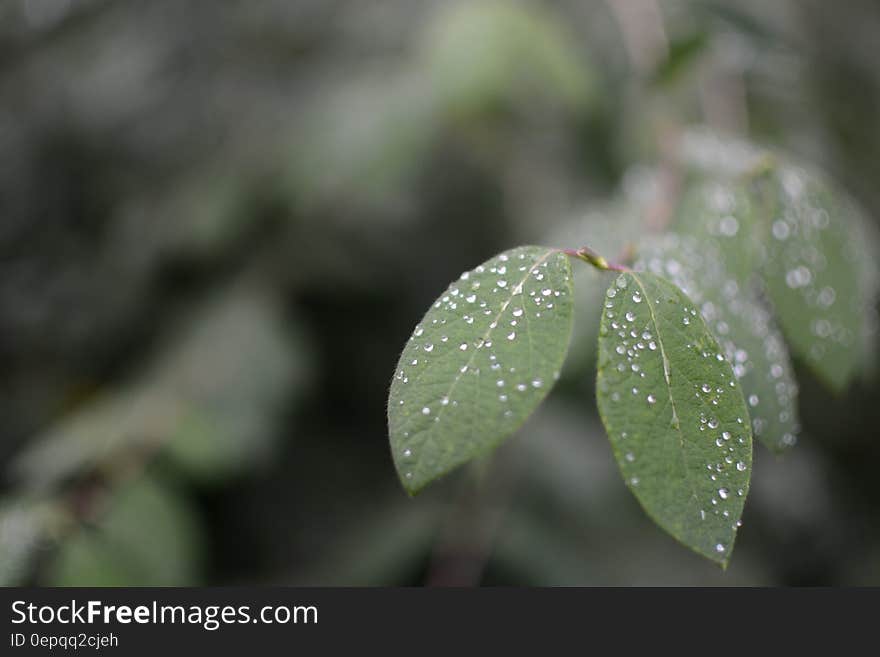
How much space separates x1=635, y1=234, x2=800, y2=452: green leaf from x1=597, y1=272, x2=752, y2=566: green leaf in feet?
0.35

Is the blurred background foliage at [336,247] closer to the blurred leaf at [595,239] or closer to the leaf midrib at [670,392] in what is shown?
the blurred leaf at [595,239]

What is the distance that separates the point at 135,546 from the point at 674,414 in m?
1.16

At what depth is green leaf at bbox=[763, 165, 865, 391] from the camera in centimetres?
88

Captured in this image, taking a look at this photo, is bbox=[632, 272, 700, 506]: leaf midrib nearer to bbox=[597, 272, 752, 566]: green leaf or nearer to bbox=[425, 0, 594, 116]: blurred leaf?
bbox=[597, 272, 752, 566]: green leaf

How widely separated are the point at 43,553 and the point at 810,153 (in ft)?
5.76

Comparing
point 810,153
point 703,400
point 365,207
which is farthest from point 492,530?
point 703,400

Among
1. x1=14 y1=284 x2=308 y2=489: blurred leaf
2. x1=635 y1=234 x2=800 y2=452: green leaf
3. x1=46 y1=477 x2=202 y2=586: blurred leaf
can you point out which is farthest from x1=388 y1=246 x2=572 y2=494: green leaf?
x1=14 y1=284 x2=308 y2=489: blurred leaf

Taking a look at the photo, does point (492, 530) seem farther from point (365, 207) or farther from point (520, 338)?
point (520, 338)

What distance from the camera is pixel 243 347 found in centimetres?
189

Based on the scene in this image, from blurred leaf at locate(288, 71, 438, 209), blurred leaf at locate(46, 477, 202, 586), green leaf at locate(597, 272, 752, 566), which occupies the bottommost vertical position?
blurred leaf at locate(46, 477, 202, 586)

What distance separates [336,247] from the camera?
2.21 metres

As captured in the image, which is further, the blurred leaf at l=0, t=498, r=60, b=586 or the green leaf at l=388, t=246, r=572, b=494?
the blurred leaf at l=0, t=498, r=60, b=586

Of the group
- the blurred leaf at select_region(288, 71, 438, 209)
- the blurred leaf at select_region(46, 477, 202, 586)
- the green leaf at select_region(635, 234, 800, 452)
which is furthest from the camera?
the blurred leaf at select_region(288, 71, 438, 209)

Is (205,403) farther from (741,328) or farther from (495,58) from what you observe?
(741,328)
